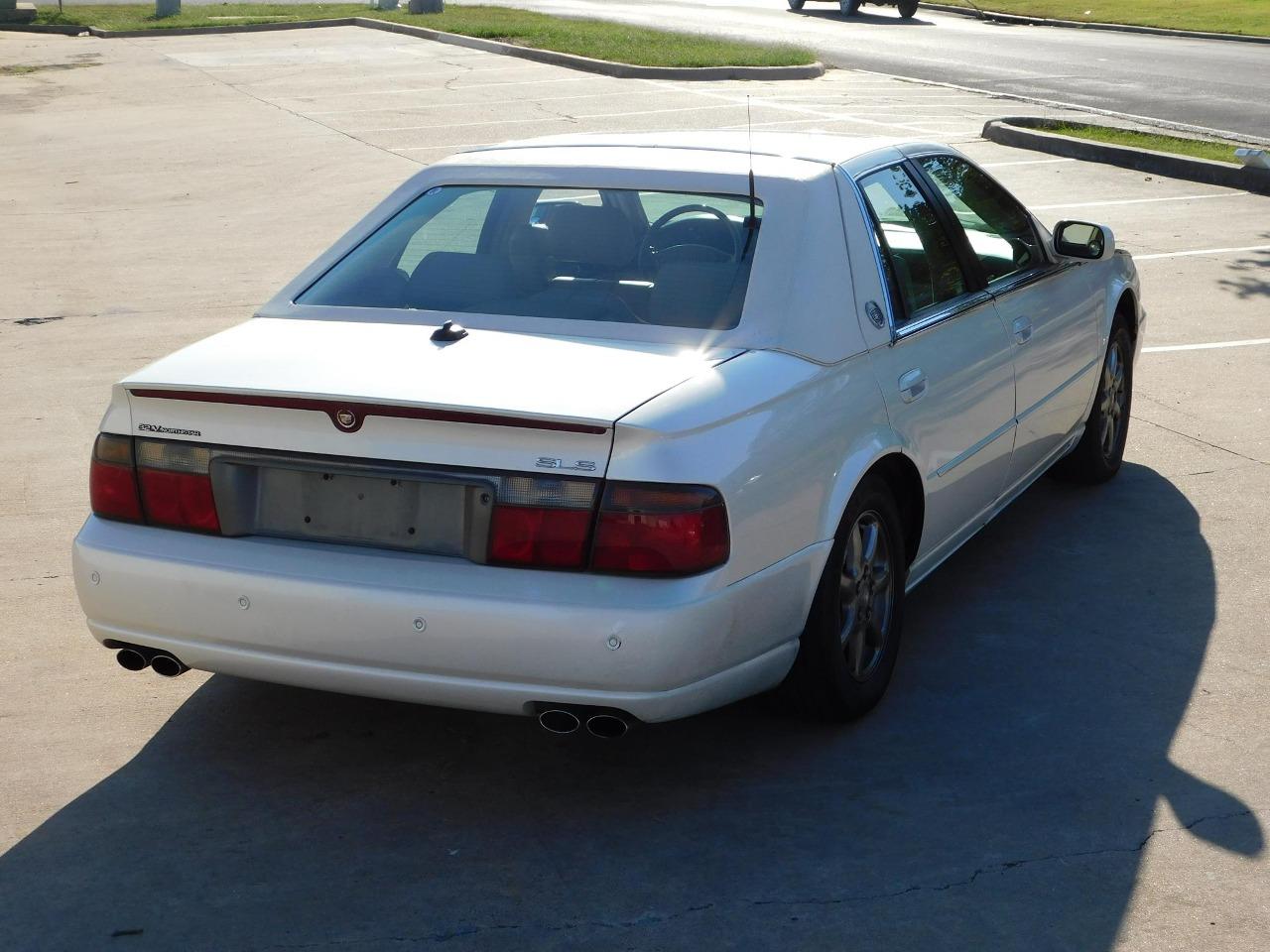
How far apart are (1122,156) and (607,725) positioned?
552 inches

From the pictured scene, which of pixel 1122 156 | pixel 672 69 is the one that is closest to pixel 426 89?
pixel 672 69

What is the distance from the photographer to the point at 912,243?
4973 millimetres

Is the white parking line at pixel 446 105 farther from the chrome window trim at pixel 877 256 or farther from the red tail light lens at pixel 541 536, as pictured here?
the red tail light lens at pixel 541 536

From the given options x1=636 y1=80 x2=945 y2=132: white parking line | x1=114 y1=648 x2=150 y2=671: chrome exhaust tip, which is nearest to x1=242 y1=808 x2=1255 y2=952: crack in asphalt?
x1=114 y1=648 x2=150 y2=671: chrome exhaust tip

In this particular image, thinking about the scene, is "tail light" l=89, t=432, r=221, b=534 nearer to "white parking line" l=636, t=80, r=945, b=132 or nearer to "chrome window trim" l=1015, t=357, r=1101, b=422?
"chrome window trim" l=1015, t=357, r=1101, b=422

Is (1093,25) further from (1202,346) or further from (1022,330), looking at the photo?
(1022,330)

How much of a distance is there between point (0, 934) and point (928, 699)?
2519mm

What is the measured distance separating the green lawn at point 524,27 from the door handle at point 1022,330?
2070cm

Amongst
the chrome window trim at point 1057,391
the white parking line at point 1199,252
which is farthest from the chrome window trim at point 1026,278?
the white parking line at point 1199,252

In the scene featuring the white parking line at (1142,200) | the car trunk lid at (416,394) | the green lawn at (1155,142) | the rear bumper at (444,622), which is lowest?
the white parking line at (1142,200)

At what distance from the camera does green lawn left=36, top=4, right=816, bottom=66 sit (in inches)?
1056

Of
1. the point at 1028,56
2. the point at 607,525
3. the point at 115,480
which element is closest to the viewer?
the point at 607,525

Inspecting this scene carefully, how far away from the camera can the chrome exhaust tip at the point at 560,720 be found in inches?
148

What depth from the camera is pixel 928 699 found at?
466 centimetres
